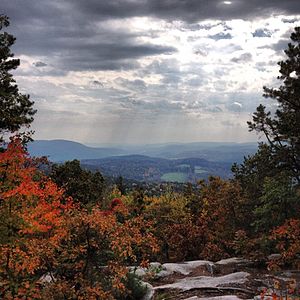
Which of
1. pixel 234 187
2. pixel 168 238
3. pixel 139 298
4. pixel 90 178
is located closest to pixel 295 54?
pixel 234 187

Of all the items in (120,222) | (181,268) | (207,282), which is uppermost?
(120,222)

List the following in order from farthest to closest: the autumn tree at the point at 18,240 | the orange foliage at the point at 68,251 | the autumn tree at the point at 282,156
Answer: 1. the autumn tree at the point at 282,156
2. the orange foliage at the point at 68,251
3. the autumn tree at the point at 18,240

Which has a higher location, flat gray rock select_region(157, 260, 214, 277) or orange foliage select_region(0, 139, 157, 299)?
orange foliage select_region(0, 139, 157, 299)

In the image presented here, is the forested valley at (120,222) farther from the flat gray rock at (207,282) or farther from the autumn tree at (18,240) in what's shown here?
the flat gray rock at (207,282)

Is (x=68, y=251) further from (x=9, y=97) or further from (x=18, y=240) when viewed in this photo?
(x=9, y=97)

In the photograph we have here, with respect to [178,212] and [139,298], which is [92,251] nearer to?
[139,298]

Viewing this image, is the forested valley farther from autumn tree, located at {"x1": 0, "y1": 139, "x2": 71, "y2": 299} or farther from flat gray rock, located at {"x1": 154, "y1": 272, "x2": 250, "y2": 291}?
flat gray rock, located at {"x1": 154, "y1": 272, "x2": 250, "y2": 291}

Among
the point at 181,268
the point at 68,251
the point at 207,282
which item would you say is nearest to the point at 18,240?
the point at 68,251

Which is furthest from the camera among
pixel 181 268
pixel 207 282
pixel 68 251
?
pixel 181 268

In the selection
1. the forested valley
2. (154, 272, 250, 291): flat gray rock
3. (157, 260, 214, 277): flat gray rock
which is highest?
the forested valley

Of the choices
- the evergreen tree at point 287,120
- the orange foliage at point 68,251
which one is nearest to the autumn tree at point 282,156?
the evergreen tree at point 287,120

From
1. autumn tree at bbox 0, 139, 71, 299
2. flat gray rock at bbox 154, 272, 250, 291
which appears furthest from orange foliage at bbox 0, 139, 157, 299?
flat gray rock at bbox 154, 272, 250, 291

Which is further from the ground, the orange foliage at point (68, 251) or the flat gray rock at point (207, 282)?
the orange foliage at point (68, 251)

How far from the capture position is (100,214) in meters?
10.9
